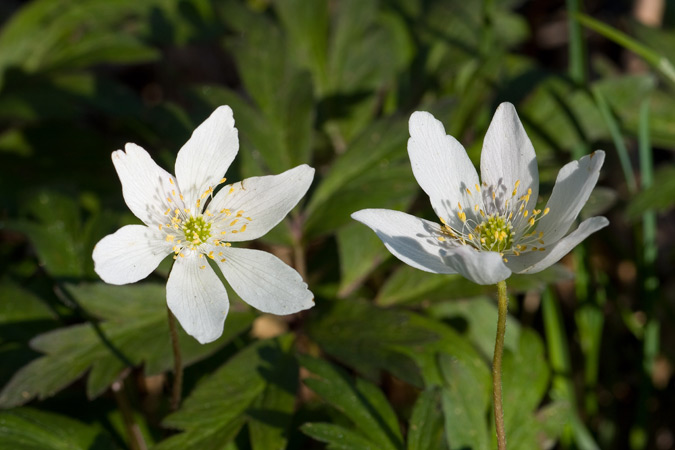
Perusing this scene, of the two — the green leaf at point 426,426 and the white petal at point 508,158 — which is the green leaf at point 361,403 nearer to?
the green leaf at point 426,426

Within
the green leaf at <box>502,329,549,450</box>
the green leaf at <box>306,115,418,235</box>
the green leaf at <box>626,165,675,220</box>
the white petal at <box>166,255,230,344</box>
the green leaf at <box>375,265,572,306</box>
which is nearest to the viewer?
the white petal at <box>166,255,230,344</box>

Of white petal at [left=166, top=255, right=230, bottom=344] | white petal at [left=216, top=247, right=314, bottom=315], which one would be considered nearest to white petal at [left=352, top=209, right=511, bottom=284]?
white petal at [left=216, top=247, right=314, bottom=315]

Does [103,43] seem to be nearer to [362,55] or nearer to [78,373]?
[362,55]

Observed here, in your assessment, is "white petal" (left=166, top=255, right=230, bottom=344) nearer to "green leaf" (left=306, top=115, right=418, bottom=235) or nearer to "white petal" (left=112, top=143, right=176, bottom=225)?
"white petal" (left=112, top=143, right=176, bottom=225)

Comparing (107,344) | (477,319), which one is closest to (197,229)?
(107,344)

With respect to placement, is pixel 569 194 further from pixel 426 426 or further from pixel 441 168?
pixel 426 426

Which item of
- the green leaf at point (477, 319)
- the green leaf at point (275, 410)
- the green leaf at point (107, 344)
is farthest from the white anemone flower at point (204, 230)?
the green leaf at point (477, 319)

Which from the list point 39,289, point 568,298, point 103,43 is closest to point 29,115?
point 103,43
